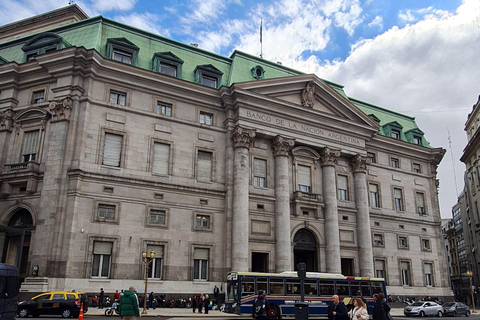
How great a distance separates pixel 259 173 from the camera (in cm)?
4038

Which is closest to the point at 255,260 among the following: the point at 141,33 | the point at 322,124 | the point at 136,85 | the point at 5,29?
the point at 322,124

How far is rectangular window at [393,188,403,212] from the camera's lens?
50.1 metres

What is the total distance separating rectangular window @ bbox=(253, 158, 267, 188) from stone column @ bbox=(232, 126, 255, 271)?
156cm

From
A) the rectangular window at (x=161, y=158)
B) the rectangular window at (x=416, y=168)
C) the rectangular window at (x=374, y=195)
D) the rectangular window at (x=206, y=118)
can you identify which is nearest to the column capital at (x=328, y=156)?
the rectangular window at (x=374, y=195)

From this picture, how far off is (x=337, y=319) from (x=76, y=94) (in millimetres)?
28388

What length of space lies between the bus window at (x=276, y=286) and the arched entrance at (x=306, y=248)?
1217cm

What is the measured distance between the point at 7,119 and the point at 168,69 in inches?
562

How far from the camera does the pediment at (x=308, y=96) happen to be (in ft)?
134

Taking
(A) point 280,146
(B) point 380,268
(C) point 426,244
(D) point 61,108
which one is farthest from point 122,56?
(C) point 426,244

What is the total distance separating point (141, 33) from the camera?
4025 centimetres

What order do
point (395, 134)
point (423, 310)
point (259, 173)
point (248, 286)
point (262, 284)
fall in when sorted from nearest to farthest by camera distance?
point (248, 286) < point (262, 284) < point (423, 310) < point (259, 173) < point (395, 134)

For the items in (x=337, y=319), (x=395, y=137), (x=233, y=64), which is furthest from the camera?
(x=395, y=137)

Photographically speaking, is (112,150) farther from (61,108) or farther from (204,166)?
(204,166)

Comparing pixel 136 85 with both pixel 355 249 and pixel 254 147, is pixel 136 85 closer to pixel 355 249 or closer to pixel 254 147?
pixel 254 147
